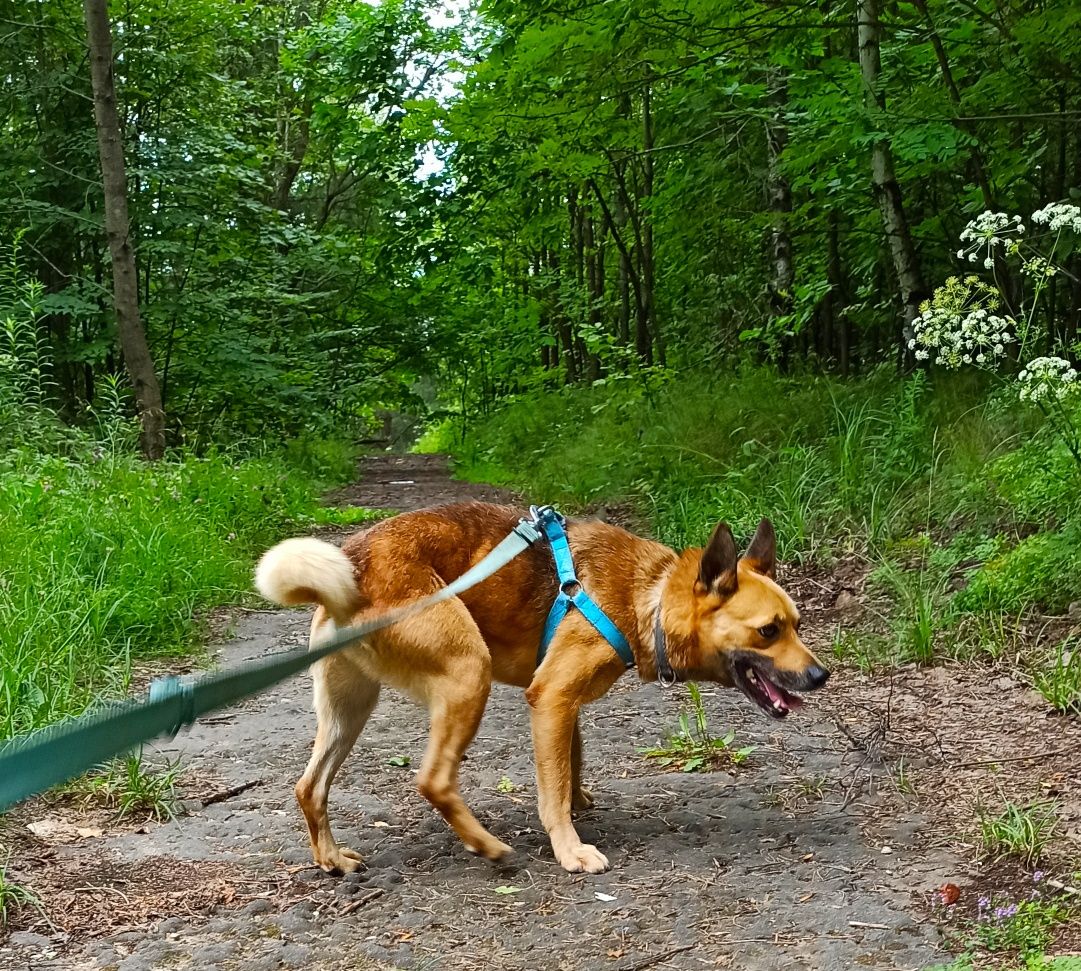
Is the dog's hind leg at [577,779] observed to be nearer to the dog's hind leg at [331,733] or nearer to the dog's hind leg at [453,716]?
the dog's hind leg at [453,716]

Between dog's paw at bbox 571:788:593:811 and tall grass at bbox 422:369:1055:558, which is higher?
tall grass at bbox 422:369:1055:558

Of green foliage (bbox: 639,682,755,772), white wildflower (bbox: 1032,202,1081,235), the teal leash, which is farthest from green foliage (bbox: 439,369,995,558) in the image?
the teal leash

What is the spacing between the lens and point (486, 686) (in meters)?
3.54

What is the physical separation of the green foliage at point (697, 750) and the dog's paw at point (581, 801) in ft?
1.78

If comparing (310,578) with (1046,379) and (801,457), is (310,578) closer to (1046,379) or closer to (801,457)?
(1046,379)

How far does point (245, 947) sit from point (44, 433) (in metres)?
6.49

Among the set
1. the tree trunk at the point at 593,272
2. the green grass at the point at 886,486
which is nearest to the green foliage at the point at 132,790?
the green grass at the point at 886,486

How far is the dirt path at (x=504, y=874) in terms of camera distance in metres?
2.85

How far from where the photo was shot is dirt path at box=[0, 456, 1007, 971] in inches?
112

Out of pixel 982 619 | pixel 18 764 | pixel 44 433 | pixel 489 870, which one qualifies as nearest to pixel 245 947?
pixel 489 870

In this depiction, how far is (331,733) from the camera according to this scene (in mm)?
3627

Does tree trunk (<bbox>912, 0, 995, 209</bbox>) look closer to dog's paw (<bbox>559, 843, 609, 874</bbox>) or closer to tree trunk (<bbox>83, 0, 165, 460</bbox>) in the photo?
dog's paw (<bbox>559, 843, 609, 874</bbox>)

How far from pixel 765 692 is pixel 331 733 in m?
1.66

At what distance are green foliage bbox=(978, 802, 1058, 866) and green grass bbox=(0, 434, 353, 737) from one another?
3625mm
